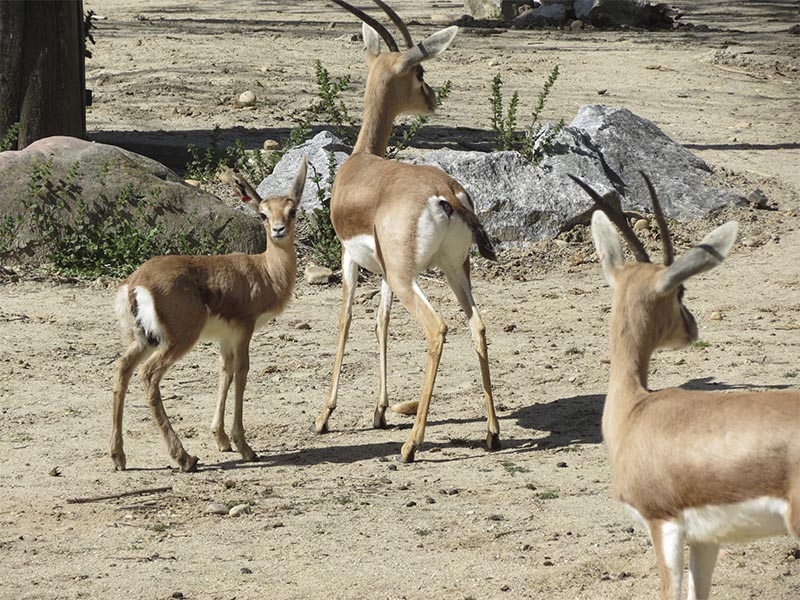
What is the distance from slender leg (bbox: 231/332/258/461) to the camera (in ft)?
20.3

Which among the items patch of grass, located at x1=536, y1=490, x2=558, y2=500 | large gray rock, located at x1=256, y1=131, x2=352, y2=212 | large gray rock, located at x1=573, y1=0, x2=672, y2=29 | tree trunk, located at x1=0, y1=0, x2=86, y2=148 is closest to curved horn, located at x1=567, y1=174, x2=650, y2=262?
patch of grass, located at x1=536, y1=490, x2=558, y2=500

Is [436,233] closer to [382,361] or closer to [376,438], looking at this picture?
[382,361]

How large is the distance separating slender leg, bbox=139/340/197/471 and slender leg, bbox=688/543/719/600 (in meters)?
2.69

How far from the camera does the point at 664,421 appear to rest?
3926mm

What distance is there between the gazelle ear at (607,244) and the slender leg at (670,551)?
802mm

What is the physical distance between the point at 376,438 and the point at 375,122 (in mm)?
1970

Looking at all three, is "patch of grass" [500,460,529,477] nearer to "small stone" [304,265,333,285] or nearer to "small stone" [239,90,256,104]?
"small stone" [304,265,333,285]

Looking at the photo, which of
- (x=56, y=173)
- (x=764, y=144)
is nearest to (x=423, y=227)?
(x=56, y=173)

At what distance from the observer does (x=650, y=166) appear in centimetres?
1066

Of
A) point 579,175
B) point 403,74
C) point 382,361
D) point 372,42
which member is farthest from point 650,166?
point 382,361

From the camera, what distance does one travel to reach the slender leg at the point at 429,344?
6227 millimetres

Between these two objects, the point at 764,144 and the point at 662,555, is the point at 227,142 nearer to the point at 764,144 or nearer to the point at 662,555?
the point at 764,144

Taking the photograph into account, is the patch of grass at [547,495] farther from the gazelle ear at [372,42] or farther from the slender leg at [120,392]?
the gazelle ear at [372,42]

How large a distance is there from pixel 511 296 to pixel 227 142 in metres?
4.08
